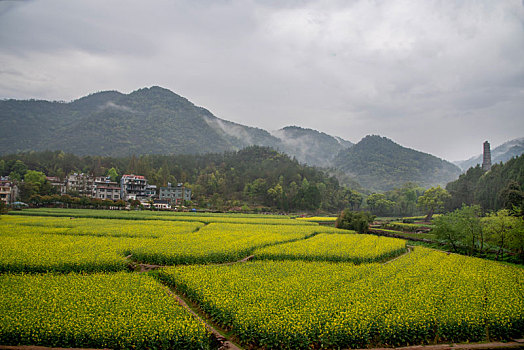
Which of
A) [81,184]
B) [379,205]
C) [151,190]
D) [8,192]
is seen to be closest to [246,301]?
[8,192]

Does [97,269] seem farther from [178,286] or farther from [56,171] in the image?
[56,171]

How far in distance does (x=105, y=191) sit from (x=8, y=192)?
2153 cm

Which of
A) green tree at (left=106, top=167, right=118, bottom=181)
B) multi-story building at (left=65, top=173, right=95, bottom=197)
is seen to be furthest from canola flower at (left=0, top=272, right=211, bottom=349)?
green tree at (left=106, top=167, right=118, bottom=181)

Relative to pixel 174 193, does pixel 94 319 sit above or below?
below

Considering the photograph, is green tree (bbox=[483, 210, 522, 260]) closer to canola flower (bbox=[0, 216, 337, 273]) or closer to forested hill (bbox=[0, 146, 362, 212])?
canola flower (bbox=[0, 216, 337, 273])

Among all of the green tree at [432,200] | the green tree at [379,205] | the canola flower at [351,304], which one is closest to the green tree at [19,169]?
the canola flower at [351,304]

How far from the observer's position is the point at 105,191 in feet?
281

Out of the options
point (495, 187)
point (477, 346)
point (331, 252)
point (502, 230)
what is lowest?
point (477, 346)

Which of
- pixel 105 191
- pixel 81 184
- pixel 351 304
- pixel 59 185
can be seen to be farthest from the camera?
pixel 81 184

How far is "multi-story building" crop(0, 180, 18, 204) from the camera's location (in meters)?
66.5

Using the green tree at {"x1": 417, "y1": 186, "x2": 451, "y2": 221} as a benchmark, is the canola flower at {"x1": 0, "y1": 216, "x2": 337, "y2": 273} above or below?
below

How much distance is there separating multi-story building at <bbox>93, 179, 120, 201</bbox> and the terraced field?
6548cm

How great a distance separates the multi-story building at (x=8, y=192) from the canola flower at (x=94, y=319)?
66.4 meters

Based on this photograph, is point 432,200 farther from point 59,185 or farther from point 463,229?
point 59,185
